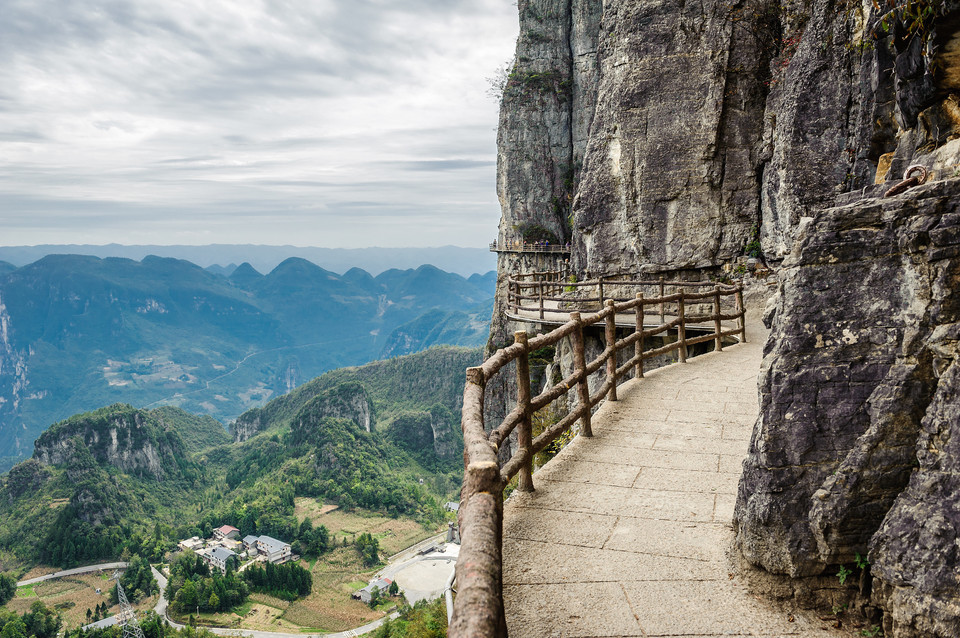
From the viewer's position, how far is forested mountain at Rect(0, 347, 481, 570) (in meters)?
68.4

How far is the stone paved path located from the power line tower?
4271cm

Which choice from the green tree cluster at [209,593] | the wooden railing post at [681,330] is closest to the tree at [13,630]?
the green tree cluster at [209,593]

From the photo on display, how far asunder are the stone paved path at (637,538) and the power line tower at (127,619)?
4271cm

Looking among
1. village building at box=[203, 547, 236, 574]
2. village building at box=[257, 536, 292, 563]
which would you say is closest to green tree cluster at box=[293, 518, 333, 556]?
village building at box=[257, 536, 292, 563]

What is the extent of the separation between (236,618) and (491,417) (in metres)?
28.4

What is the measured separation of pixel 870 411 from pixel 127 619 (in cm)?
5506

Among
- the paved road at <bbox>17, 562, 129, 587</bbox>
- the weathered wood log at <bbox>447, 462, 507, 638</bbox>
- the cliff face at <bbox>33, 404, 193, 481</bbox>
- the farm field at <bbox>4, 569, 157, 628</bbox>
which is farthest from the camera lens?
the cliff face at <bbox>33, 404, 193, 481</bbox>

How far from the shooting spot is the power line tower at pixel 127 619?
38500mm

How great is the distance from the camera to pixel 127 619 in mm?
45062

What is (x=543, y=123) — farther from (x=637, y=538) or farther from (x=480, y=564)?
(x=480, y=564)

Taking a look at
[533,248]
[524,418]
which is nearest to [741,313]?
[524,418]

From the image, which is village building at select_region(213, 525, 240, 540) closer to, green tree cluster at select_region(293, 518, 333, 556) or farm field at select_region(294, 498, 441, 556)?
farm field at select_region(294, 498, 441, 556)

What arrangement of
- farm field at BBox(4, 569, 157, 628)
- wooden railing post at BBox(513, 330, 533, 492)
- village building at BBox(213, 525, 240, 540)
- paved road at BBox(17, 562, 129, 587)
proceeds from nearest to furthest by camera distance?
wooden railing post at BBox(513, 330, 533, 492)
farm field at BBox(4, 569, 157, 628)
paved road at BBox(17, 562, 129, 587)
village building at BBox(213, 525, 240, 540)

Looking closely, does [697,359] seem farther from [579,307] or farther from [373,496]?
[373,496]
